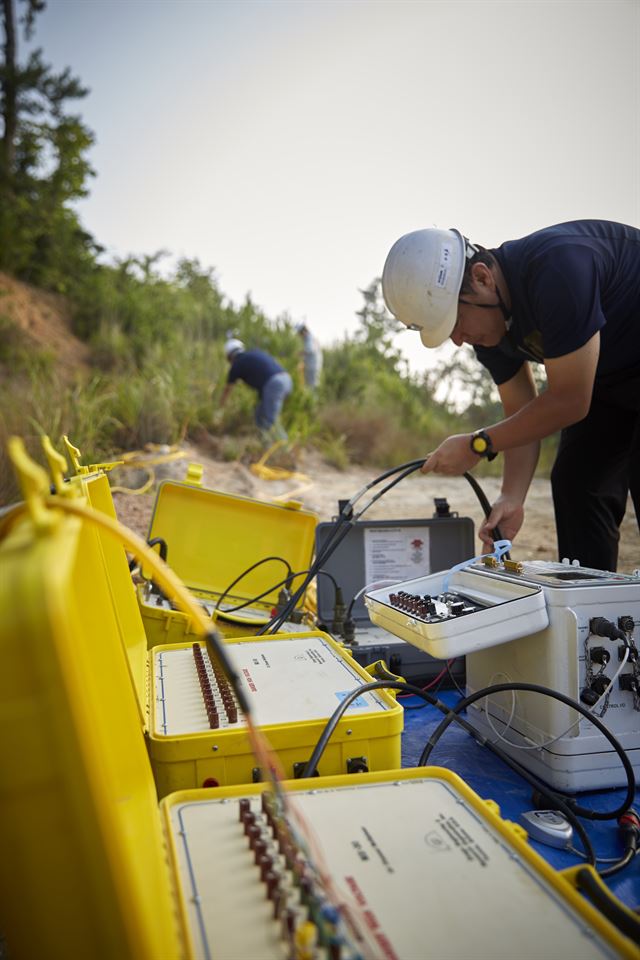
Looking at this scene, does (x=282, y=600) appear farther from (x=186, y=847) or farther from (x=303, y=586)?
(x=186, y=847)

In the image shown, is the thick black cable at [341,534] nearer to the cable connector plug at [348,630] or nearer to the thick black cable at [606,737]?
the cable connector plug at [348,630]

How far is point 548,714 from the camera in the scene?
3.93ft

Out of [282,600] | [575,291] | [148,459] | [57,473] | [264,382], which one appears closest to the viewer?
[57,473]

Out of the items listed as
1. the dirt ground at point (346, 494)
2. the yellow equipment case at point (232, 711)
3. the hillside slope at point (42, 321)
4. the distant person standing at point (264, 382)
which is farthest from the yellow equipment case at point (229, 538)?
the hillside slope at point (42, 321)

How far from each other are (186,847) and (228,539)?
1.66 meters

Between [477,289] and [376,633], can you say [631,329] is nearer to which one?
[477,289]

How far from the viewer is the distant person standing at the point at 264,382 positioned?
6805 millimetres

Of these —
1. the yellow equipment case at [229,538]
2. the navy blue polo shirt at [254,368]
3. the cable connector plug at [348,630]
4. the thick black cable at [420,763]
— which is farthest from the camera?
the navy blue polo shirt at [254,368]

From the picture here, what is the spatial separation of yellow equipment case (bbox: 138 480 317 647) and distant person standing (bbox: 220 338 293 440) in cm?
457

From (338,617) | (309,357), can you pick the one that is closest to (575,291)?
(338,617)

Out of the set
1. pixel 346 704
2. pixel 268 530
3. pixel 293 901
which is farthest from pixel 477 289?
pixel 293 901

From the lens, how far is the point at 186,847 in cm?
72

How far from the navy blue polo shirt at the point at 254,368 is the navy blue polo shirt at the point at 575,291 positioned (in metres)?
5.03

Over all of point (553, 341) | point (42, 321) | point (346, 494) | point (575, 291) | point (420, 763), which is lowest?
point (420, 763)
